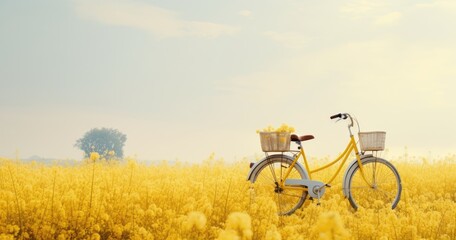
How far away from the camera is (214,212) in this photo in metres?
6.30

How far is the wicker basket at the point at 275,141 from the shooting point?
7254 mm

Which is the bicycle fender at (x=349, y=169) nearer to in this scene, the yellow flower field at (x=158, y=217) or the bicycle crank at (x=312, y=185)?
the bicycle crank at (x=312, y=185)

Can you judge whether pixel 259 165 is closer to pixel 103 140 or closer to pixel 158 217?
pixel 158 217

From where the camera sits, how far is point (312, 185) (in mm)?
7418

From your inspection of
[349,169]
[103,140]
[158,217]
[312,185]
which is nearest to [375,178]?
[349,169]

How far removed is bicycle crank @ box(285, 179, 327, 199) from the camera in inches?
291

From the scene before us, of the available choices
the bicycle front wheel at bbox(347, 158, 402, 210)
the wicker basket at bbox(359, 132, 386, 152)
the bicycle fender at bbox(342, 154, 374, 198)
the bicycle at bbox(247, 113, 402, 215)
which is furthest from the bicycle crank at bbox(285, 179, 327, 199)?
the wicker basket at bbox(359, 132, 386, 152)

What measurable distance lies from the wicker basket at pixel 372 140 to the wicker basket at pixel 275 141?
120 cm

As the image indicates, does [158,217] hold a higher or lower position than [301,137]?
lower

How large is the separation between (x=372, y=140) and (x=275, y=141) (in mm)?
1528

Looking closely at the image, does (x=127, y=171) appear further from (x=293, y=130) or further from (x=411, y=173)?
(x=411, y=173)

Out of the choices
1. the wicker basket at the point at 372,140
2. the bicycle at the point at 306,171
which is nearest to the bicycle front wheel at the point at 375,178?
the bicycle at the point at 306,171

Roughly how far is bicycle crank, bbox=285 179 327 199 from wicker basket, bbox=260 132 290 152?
535 mm

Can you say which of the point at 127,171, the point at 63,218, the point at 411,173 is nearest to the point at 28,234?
the point at 63,218
